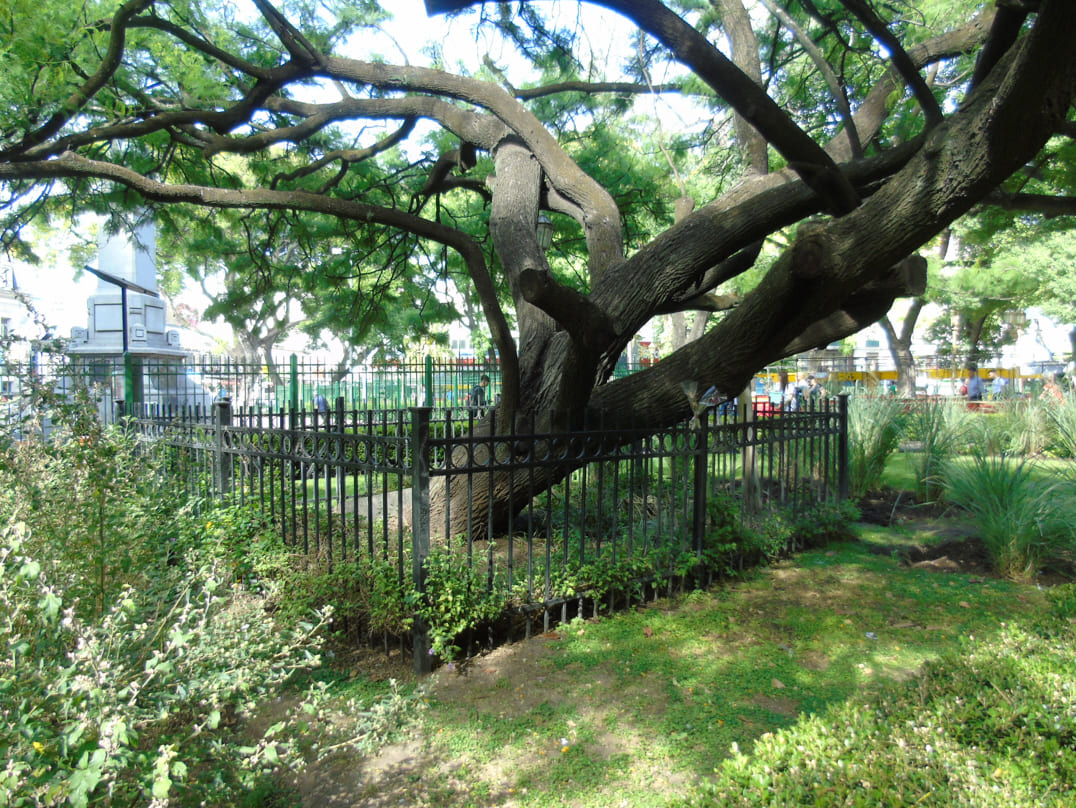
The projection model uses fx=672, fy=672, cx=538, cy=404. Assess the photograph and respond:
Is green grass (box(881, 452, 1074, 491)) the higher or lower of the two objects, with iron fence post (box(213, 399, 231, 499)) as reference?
lower

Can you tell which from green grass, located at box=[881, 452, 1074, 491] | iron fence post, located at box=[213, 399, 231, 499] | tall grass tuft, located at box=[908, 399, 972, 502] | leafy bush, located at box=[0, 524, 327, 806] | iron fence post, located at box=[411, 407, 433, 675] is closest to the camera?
leafy bush, located at box=[0, 524, 327, 806]

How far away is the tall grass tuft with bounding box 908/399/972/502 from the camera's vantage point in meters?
8.23

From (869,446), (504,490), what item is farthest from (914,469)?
(504,490)

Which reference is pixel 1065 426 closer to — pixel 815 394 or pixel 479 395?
pixel 815 394

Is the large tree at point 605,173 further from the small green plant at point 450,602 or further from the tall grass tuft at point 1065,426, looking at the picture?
the tall grass tuft at point 1065,426

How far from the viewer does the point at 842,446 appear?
748 centimetres

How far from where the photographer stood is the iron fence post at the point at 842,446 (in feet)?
24.4

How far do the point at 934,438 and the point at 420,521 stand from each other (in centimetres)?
741

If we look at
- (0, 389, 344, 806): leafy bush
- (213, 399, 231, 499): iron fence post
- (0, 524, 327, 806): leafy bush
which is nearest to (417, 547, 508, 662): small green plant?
(0, 389, 344, 806): leafy bush

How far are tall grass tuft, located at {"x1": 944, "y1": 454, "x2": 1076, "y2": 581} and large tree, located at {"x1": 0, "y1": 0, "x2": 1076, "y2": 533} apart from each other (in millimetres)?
2324

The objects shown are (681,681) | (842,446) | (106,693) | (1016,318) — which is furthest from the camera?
(1016,318)

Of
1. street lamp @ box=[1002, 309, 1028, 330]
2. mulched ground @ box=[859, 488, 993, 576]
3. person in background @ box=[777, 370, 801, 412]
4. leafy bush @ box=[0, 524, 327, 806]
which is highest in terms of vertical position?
street lamp @ box=[1002, 309, 1028, 330]

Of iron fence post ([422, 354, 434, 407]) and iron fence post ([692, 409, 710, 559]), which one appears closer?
iron fence post ([692, 409, 710, 559])

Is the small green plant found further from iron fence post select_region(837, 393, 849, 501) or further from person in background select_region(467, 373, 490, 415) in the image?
person in background select_region(467, 373, 490, 415)
